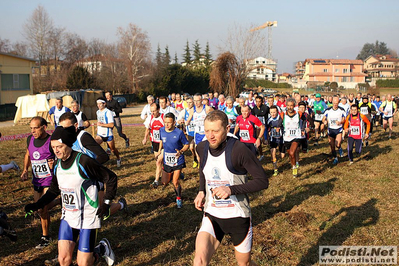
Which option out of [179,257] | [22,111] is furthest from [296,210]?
[22,111]

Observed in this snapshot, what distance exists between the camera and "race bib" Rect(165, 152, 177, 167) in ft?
24.5

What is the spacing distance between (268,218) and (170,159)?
8.03 ft

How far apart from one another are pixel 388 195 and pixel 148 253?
244 inches

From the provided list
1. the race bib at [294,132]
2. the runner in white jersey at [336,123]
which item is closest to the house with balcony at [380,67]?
the runner in white jersey at [336,123]

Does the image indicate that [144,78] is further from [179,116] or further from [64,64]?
[179,116]

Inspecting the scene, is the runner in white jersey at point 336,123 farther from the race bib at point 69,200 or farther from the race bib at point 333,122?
the race bib at point 69,200

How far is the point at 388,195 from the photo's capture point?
27.2 feet

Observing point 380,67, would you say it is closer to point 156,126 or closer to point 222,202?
point 156,126

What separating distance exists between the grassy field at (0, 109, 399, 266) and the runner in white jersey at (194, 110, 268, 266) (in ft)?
5.54

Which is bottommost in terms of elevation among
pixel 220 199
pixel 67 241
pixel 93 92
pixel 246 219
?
pixel 67 241

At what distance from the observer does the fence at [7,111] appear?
2959cm

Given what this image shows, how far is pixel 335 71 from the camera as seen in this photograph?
341 ft

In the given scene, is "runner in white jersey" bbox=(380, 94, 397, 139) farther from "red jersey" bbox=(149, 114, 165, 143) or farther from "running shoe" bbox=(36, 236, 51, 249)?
"running shoe" bbox=(36, 236, 51, 249)

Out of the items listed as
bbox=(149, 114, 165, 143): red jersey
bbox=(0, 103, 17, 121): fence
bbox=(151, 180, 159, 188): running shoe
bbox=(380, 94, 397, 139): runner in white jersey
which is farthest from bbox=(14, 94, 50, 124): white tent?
bbox=(380, 94, 397, 139): runner in white jersey
